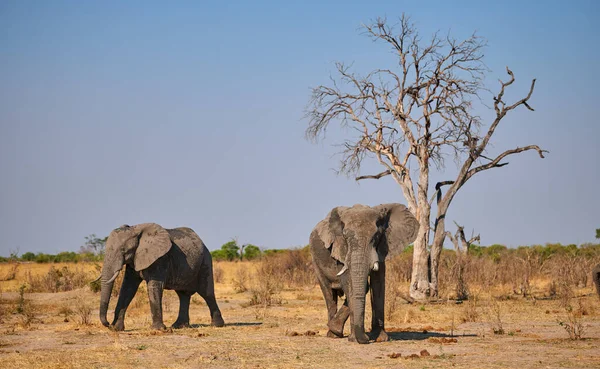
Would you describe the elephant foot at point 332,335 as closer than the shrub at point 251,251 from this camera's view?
Yes

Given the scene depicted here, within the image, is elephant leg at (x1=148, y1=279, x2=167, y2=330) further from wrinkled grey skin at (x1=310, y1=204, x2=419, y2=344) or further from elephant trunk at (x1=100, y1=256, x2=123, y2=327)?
wrinkled grey skin at (x1=310, y1=204, x2=419, y2=344)

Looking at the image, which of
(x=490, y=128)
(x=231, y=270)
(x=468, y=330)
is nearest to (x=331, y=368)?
(x=468, y=330)

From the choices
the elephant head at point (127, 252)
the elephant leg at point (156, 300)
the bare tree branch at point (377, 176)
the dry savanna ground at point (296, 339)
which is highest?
the bare tree branch at point (377, 176)

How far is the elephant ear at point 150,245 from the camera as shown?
18.3 meters

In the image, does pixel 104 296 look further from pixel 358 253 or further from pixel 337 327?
pixel 358 253

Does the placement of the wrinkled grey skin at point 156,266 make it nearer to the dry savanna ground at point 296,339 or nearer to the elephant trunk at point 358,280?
the dry savanna ground at point 296,339

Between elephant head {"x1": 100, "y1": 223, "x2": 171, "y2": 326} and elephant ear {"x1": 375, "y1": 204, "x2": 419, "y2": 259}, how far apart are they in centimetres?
514

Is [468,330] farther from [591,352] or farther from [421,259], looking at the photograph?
[421,259]

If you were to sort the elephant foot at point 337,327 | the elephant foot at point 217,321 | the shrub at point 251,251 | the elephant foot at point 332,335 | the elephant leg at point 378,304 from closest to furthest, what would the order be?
the elephant leg at point 378,304
the elephant foot at point 337,327
the elephant foot at point 332,335
the elephant foot at point 217,321
the shrub at point 251,251

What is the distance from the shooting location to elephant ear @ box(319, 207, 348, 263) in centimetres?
1525

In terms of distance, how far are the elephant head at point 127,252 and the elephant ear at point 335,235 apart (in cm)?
428

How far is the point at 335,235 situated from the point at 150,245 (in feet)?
16.0

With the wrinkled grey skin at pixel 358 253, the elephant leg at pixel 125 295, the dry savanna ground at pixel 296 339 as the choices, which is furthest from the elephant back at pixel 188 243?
the wrinkled grey skin at pixel 358 253

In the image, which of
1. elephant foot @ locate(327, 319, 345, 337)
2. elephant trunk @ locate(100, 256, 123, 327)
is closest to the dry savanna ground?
elephant foot @ locate(327, 319, 345, 337)
